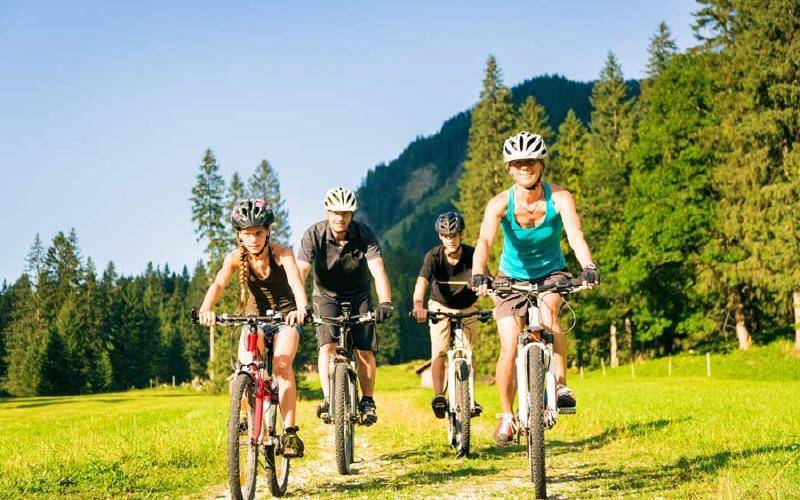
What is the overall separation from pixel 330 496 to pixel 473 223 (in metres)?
42.9

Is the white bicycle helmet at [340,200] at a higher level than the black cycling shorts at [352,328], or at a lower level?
higher

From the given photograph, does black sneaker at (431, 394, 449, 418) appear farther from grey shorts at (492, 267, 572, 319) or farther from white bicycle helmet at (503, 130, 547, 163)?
white bicycle helmet at (503, 130, 547, 163)

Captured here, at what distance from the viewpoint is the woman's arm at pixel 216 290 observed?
639 cm

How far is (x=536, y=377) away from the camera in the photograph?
6133mm

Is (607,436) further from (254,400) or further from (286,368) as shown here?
(254,400)

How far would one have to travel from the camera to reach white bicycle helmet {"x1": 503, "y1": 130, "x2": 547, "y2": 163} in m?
6.50

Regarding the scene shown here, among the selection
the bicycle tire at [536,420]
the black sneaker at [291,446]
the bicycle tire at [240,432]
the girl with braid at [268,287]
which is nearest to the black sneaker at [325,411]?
the girl with braid at [268,287]

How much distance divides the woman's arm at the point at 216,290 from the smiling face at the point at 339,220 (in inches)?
60.0

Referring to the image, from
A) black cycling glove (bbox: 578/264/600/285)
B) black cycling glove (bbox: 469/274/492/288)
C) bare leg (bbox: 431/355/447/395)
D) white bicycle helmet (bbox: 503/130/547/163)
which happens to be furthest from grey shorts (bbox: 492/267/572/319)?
bare leg (bbox: 431/355/447/395)

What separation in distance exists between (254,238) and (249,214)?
25cm

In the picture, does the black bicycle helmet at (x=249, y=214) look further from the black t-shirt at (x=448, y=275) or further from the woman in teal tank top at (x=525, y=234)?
the black t-shirt at (x=448, y=275)

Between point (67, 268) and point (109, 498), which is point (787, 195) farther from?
point (67, 268)

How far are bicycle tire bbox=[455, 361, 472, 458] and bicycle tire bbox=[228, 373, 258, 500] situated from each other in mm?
3085

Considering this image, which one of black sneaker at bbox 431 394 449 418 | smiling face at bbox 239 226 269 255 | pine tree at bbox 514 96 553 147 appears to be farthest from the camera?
pine tree at bbox 514 96 553 147
